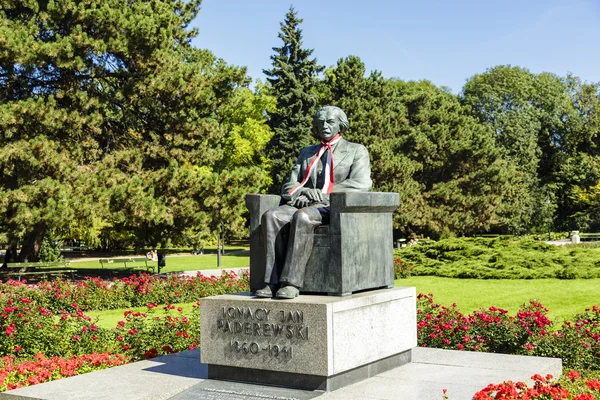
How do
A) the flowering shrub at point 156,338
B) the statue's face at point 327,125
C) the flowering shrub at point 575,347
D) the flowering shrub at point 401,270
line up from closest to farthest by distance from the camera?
1. the statue's face at point 327,125
2. the flowering shrub at point 575,347
3. the flowering shrub at point 156,338
4. the flowering shrub at point 401,270

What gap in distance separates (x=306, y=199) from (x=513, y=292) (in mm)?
11830

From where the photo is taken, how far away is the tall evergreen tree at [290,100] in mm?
38500

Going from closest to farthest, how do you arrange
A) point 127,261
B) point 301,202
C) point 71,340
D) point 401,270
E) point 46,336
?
point 301,202 → point 71,340 → point 46,336 → point 401,270 → point 127,261

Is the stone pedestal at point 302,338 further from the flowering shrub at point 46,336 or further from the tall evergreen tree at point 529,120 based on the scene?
the tall evergreen tree at point 529,120

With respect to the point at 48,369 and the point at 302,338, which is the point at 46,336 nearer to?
the point at 48,369

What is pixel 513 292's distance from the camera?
17703 millimetres

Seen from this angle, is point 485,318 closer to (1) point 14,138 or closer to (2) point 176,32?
(1) point 14,138

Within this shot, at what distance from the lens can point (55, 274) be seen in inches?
849

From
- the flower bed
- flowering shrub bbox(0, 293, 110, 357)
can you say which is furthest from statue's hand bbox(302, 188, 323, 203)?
flowering shrub bbox(0, 293, 110, 357)

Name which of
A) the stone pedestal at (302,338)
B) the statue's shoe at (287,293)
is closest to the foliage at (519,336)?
the stone pedestal at (302,338)

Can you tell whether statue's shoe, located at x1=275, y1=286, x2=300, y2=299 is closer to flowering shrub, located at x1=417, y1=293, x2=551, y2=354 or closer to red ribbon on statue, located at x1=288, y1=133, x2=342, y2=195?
red ribbon on statue, located at x1=288, y1=133, x2=342, y2=195

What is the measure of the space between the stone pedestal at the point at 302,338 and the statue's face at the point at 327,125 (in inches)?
74.5

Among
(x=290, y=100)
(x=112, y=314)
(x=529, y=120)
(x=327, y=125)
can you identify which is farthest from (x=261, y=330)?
(x=529, y=120)

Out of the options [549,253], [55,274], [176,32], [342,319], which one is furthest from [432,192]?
[342,319]
